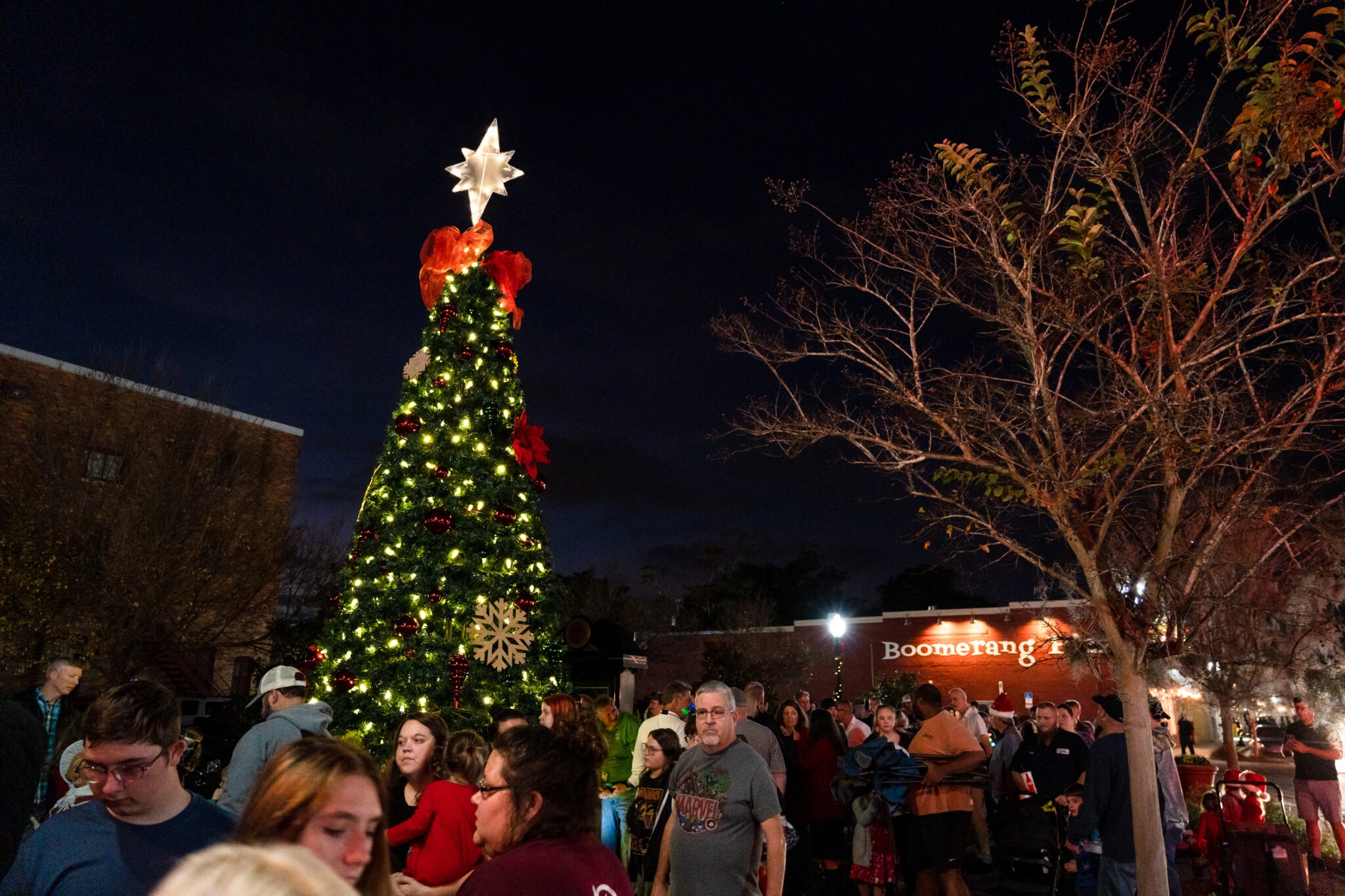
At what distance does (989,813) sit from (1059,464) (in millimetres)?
5104

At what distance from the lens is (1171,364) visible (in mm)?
6785

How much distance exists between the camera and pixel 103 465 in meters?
18.7

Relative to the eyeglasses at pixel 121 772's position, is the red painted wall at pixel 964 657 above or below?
above

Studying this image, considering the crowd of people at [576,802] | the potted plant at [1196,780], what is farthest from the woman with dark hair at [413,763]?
the potted plant at [1196,780]

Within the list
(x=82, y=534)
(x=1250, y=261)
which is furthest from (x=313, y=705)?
(x=82, y=534)

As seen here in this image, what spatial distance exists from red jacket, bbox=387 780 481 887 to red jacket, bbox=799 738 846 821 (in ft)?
17.6

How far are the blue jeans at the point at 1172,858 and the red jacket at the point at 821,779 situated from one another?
2775 millimetres

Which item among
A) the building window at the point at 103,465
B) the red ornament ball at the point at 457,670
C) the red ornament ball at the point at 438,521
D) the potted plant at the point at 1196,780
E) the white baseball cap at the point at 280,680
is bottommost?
the potted plant at the point at 1196,780

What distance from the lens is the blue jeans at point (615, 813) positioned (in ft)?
26.8

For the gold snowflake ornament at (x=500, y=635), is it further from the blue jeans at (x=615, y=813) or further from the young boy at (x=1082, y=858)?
the young boy at (x=1082, y=858)

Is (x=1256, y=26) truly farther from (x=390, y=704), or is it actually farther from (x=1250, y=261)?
(x=390, y=704)

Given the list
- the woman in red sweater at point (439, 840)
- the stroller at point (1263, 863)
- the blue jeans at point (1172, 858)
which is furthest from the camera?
the stroller at point (1263, 863)

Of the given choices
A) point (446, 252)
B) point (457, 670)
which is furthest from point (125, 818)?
point (446, 252)

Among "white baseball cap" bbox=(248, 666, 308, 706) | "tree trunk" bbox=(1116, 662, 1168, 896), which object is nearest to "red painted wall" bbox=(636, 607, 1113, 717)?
"tree trunk" bbox=(1116, 662, 1168, 896)
